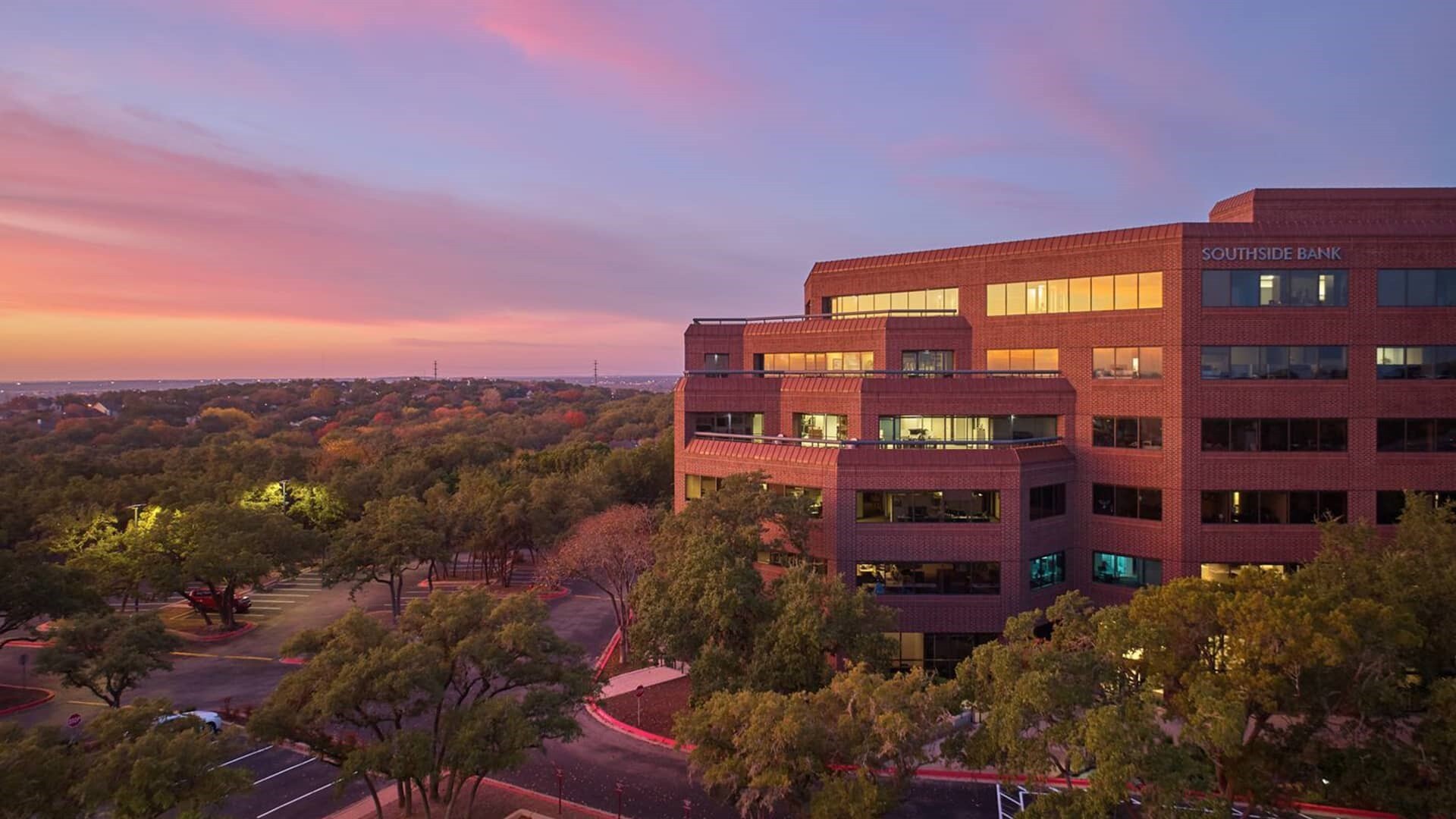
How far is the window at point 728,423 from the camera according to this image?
49.5 m

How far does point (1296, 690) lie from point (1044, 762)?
24.0 ft

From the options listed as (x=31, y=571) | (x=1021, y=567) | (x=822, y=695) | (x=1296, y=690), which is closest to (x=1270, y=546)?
(x=1021, y=567)

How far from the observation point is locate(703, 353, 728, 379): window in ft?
178

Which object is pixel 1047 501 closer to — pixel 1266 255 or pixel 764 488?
pixel 764 488

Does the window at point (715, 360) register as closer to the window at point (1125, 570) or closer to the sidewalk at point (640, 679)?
the sidewalk at point (640, 679)

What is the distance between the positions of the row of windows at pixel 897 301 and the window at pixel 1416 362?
2085cm

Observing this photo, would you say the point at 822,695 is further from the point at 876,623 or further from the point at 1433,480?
the point at 1433,480

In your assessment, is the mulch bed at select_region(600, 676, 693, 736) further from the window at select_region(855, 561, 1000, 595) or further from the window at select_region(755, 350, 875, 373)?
the window at select_region(755, 350, 875, 373)

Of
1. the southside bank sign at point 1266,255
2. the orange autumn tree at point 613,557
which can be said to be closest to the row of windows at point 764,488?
the orange autumn tree at point 613,557

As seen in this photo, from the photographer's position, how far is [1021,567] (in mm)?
39094

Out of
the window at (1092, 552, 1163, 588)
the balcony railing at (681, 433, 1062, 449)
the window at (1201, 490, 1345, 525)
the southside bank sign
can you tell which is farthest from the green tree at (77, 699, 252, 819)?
the southside bank sign

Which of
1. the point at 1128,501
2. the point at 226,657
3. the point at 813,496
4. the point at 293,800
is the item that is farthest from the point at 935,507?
the point at 226,657

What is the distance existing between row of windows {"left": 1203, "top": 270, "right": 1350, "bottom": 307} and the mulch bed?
32.6 meters

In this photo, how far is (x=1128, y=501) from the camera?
4175 cm
